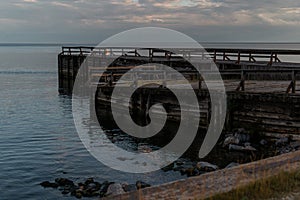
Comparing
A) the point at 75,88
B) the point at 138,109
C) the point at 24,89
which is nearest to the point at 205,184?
the point at 138,109

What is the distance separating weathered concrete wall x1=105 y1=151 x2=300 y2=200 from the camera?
5.98m

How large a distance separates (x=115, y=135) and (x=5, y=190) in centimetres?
856

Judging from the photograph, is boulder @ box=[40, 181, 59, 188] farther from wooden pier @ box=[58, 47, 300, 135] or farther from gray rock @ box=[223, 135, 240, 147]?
wooden pier @ box=[58, 47, 300, 135]

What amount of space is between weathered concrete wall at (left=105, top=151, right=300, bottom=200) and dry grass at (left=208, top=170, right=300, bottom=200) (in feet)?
0.46

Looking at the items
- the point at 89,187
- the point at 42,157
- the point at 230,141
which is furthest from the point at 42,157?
the point at 230,141

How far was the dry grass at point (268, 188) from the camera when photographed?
617 centimetres

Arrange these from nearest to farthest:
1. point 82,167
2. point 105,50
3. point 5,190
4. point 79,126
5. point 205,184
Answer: point 205,184 → point 5,190 → point 82,167 → point 79,126 → point 105,50

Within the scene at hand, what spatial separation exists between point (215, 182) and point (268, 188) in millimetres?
858

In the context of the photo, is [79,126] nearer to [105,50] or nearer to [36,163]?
[36,163]

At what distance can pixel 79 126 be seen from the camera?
22.4m

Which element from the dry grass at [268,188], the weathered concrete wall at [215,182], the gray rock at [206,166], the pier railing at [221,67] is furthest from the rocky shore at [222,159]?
the dry grass at [268,188]

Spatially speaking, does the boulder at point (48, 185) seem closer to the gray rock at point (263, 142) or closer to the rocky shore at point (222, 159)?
the rocky shore at point (222, 159)

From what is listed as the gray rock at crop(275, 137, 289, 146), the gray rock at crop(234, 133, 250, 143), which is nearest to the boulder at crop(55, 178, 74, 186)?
the gray rock at crop(234, 133, 250, 143)

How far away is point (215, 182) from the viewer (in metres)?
6.65
